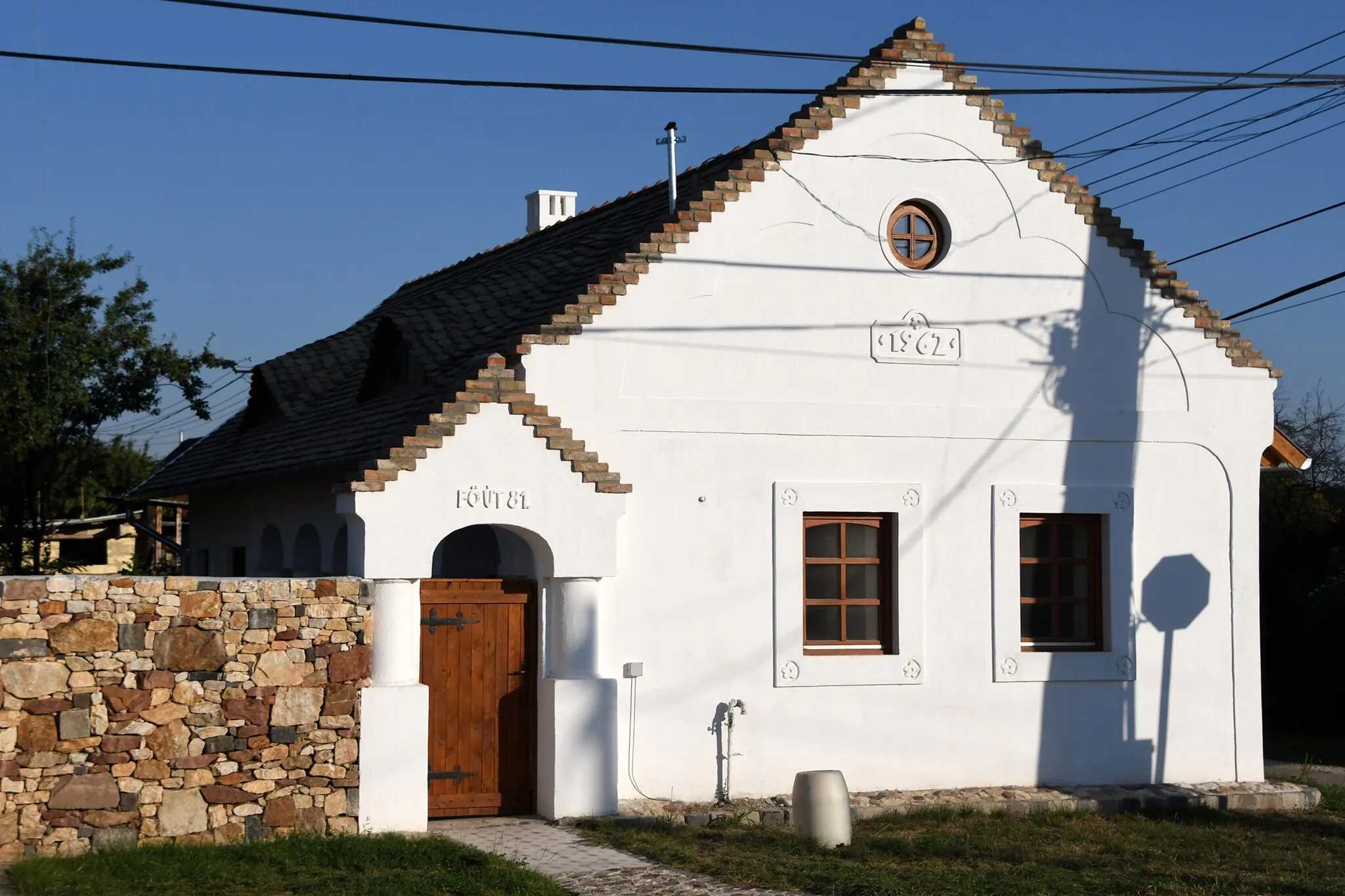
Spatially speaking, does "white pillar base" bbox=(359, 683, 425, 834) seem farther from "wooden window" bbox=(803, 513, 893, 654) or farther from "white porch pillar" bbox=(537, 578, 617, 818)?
"wooden window" bbox=(803, 513, 893, 654)

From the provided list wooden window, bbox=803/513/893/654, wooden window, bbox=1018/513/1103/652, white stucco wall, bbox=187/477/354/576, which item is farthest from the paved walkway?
wooden window, bbox=1018/513/1103/652

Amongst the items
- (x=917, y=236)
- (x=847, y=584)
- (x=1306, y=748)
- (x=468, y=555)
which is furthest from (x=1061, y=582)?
(x=1306, y=748)

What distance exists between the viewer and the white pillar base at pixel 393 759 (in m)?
12.0

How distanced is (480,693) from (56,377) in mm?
16643

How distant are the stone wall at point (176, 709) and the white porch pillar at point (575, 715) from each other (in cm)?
175

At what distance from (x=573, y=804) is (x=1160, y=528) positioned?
6631 mm

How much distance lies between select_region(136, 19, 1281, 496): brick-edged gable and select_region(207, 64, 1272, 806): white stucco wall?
0.17 meters

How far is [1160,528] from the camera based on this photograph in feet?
50.5

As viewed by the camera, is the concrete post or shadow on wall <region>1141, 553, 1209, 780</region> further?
shadow on wall <region>1141, 553, 1209, 780</region>

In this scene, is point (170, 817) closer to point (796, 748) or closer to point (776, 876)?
point (776, 876)

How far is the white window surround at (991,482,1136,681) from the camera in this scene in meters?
14.9

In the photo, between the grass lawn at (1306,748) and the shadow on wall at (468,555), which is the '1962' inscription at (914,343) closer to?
the shadow on wall at (468,555)

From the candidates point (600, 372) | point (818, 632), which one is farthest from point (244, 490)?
point (818, 632)

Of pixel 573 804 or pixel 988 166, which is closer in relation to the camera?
pixel 573 804
